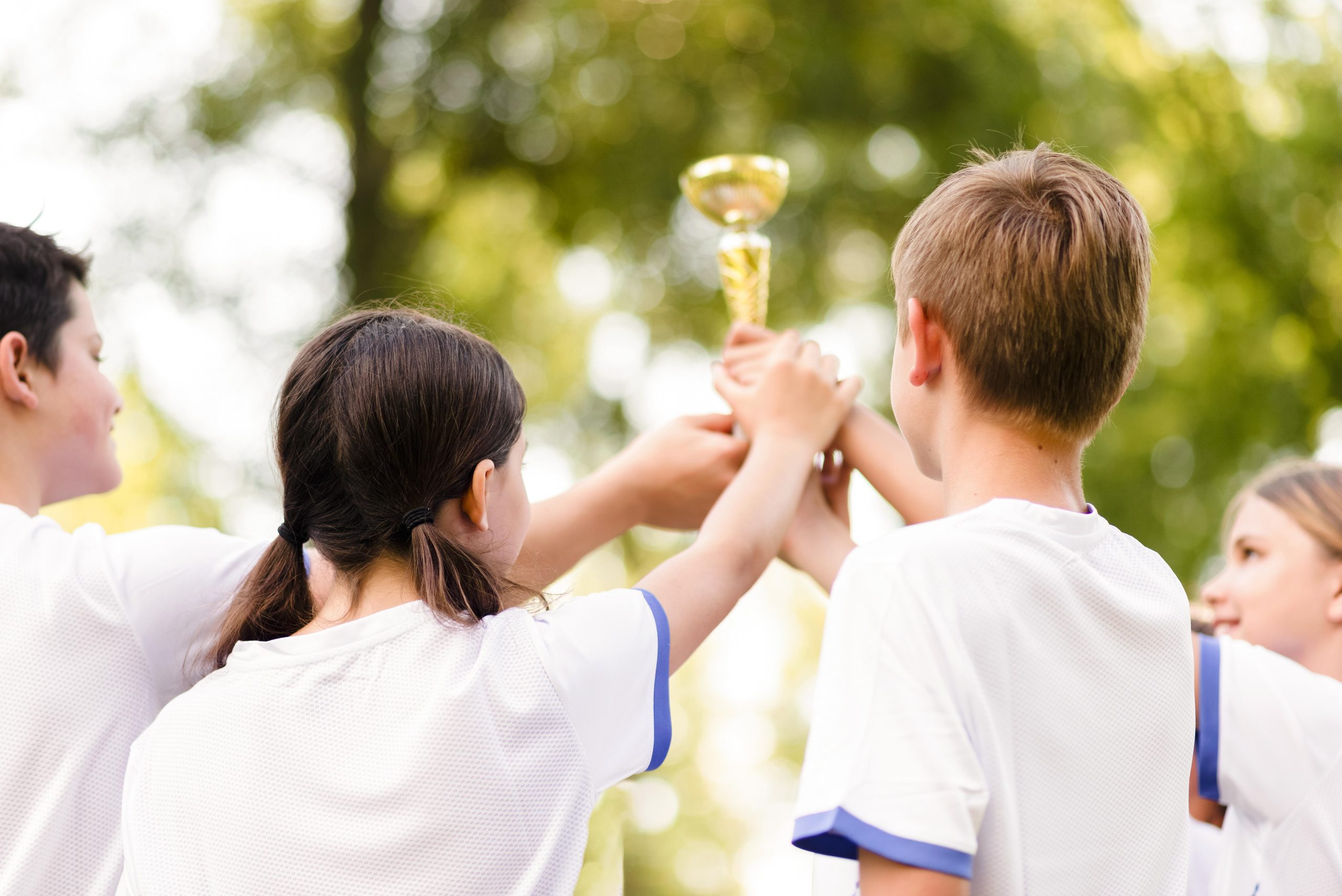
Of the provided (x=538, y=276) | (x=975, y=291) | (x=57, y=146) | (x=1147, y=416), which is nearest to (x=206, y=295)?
(x=57, y=146)

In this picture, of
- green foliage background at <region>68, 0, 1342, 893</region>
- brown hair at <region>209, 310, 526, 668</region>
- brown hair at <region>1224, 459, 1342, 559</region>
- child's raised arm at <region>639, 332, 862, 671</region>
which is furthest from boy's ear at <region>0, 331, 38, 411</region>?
green foliage background at <region>68, 0, 1342, 893</region>

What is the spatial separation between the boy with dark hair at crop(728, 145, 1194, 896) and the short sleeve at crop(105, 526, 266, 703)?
3.34 ft

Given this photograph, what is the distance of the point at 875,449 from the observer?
8.17 ft

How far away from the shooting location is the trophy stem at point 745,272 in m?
2.68

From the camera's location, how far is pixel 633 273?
7855mm

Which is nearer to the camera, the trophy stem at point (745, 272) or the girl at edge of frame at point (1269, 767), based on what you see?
the girl at edge of frame at point (1269, 767)

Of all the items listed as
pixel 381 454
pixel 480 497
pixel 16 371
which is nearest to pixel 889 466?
pixel 480 497

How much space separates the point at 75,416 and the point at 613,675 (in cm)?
109

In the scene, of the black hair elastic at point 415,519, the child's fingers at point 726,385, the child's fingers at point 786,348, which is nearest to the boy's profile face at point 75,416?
the black hair elastic at point 415,519

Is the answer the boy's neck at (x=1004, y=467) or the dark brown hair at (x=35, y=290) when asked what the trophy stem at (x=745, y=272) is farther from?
the dark brown hair at (x=35, y=290)

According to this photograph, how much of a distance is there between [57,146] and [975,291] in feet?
22.7

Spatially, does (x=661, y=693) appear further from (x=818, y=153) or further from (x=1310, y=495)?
(x=818, y=153)

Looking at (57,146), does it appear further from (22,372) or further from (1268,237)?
(1268,237)

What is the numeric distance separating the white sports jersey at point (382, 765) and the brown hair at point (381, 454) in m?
0.08
